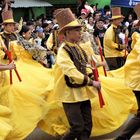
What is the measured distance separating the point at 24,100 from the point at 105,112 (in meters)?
1.11

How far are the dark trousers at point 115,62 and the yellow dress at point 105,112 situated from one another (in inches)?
128

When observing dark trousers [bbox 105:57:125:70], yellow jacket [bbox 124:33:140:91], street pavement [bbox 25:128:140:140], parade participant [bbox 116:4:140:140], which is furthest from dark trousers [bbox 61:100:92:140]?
dark trousers [bbox 105:57:125:70]

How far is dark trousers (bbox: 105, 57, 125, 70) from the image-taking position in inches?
394

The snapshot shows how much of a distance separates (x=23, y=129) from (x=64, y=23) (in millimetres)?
1581

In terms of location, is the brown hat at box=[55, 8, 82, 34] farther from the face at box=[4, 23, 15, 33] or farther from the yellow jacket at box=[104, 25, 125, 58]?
the yellow jacket at box=[104, 25, 125, 58]

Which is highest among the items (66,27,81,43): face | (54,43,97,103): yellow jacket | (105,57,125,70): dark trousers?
(66,27,81,43): face

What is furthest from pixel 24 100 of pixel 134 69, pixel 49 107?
pixel 134 69

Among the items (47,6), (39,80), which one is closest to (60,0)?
(47,6)

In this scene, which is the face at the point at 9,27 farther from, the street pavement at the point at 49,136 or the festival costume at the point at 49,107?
the street pavement at the point at 49,136

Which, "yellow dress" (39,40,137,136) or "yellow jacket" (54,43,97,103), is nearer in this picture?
"yellow jacket" (54,43,97,103)

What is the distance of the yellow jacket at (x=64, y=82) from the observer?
5164 millimetres

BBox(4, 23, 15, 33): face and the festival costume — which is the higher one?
BBox(4, 23, 15, 33): face

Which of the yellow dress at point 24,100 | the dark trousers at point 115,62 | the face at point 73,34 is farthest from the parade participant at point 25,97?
the dark trousers at point 115,62

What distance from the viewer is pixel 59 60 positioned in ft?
17.3
